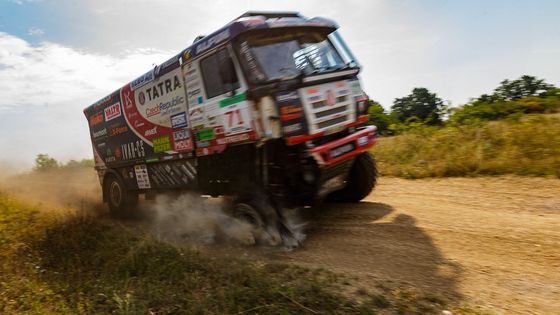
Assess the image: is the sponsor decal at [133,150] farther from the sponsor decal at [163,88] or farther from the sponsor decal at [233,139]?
the sponsor decal at [233,139]

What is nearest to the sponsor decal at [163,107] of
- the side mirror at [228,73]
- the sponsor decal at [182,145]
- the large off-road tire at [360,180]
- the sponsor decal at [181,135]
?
the sponsor decal at [181,135]

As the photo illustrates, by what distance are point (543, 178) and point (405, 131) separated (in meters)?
4.64

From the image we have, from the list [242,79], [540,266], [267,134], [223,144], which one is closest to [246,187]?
[223,144]

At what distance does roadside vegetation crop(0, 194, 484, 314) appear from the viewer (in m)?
3.47

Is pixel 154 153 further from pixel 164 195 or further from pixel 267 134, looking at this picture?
pixel 267 134

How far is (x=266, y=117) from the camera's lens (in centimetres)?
504

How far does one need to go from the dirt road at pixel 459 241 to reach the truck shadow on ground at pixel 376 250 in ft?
0.04

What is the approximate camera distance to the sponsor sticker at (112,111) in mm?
8645

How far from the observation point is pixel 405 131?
11047mm

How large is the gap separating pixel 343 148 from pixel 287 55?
1.50 m

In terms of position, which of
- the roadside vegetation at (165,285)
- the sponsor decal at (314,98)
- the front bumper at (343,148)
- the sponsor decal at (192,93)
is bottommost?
the roadside vegetation at (165,285)

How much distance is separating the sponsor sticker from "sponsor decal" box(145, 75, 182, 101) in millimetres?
1458

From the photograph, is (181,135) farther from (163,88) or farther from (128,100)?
(128,100)

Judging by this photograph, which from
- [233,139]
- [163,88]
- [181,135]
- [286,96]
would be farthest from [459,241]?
[163,88]
